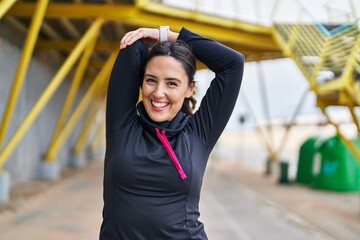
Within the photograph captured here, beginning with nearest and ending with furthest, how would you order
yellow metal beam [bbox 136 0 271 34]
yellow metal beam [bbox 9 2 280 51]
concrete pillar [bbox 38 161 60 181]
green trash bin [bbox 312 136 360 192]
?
yellow metal beam [bbox 9 2 280 51] → yellow metal beam [bbox 136 0 271 34] → concrete pillar [bbox 38 161 60 181] → green trash bin [bbox 312 136 360 192]

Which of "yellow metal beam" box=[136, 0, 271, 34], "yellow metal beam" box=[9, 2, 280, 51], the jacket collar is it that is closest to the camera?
the jacket collar

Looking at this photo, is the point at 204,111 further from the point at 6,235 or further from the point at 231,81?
the point at 6,235

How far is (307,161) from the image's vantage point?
14797 mm

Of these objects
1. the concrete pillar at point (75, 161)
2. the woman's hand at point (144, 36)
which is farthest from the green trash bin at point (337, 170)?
the woman's hand at point (144, 36)

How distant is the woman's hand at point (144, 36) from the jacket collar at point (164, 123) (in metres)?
0.27

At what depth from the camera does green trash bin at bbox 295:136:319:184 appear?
48.0 feet

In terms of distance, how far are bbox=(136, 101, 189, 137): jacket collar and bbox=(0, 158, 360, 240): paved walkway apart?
531 centimetres

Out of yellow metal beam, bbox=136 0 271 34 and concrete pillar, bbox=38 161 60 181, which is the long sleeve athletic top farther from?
concrete pillar, bbox=38 161 60 181

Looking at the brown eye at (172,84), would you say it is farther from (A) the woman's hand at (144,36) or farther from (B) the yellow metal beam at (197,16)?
→ (B) the yellow metal beam at (197,16)

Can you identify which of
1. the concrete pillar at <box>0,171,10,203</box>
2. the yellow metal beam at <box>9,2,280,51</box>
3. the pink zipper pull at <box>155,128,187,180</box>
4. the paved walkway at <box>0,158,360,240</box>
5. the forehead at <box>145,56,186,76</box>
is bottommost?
the paved walkway at <box>0,158,360,240</box>

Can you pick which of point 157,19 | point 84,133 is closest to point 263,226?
point 157,19

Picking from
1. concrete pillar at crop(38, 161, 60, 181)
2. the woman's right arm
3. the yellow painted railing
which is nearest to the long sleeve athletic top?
the woman's right arm

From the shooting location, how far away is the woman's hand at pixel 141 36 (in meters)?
1.81

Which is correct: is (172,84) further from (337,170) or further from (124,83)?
(337,170)
